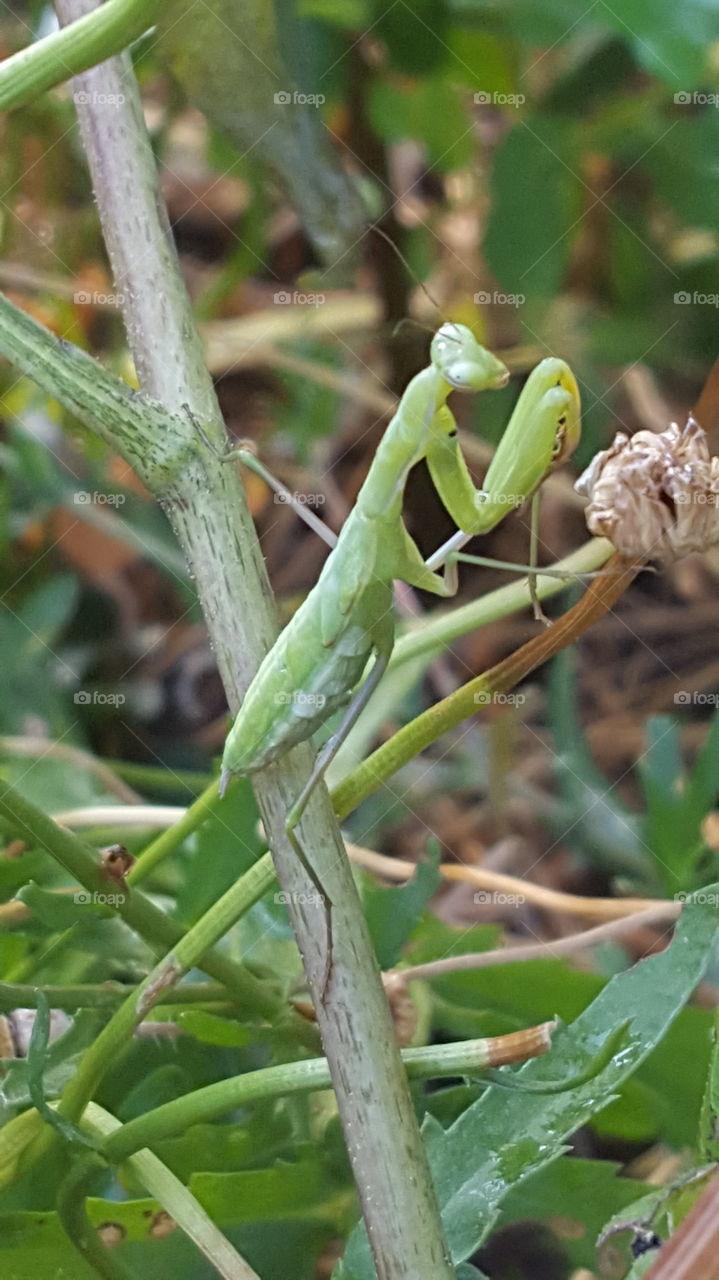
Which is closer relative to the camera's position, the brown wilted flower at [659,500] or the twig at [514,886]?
the brown wilted flower at [659,500]

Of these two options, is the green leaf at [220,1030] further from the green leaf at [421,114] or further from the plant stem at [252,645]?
the green leaf at [421,114]

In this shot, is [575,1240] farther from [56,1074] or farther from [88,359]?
[88,359]

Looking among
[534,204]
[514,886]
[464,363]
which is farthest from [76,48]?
[534,204]

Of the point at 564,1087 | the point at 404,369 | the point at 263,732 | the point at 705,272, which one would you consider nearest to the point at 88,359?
the point at 263,732

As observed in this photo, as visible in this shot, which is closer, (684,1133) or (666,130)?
(684,1133)

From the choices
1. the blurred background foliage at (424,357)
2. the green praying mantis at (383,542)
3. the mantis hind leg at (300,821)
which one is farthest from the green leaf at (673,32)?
the mantis hind leg at (300,821)

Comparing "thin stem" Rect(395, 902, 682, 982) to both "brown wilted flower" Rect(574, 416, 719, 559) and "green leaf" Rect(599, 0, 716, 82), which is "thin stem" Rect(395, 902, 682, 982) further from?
"green leaf" Rect(599, 0, 716, 82)

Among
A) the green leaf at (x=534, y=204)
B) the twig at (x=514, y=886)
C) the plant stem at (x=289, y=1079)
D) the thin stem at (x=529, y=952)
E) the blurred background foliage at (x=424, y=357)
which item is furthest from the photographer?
the green leaf at (x=534, y=204)
